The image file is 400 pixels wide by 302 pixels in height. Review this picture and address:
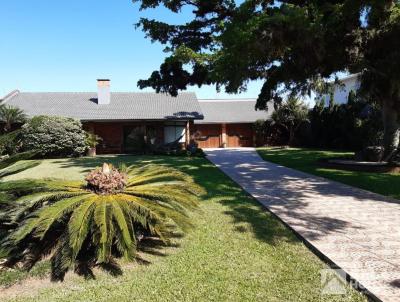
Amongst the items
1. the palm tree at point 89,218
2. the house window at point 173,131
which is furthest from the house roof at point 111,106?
the palm tree at point 89,218

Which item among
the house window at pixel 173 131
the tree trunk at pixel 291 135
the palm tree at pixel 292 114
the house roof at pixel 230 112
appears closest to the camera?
the palm tree at pixel 292 114

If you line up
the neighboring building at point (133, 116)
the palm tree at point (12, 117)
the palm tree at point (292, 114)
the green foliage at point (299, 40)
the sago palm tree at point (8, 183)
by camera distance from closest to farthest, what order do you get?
the sago palm tree at point (8, 183) < the green foliage at point (299, 40) < the palm tree at point (12, 117) < the neighboring building at point (133, 116) < the palm tree at point (292, 114)

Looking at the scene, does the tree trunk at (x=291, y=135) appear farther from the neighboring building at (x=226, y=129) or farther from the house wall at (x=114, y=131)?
the house wall at (x=114, y=131)

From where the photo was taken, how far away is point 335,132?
25.0 m

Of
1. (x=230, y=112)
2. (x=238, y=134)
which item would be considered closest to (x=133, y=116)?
(x=238, y=134)

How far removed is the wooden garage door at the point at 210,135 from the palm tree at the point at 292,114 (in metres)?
5.90

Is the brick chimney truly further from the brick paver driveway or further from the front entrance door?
the brick paver driveway

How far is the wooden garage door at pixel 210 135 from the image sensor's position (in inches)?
1308

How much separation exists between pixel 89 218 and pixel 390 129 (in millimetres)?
13166

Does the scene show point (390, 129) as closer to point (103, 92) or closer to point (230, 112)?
point (103, 92)

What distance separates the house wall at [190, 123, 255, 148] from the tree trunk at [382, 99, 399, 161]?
62.1 ft

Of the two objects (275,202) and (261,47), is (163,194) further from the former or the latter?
(261,47)

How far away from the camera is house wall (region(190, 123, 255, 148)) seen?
33.1 metres

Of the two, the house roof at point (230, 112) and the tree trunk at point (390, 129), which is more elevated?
the house roof at point (230, 112)
